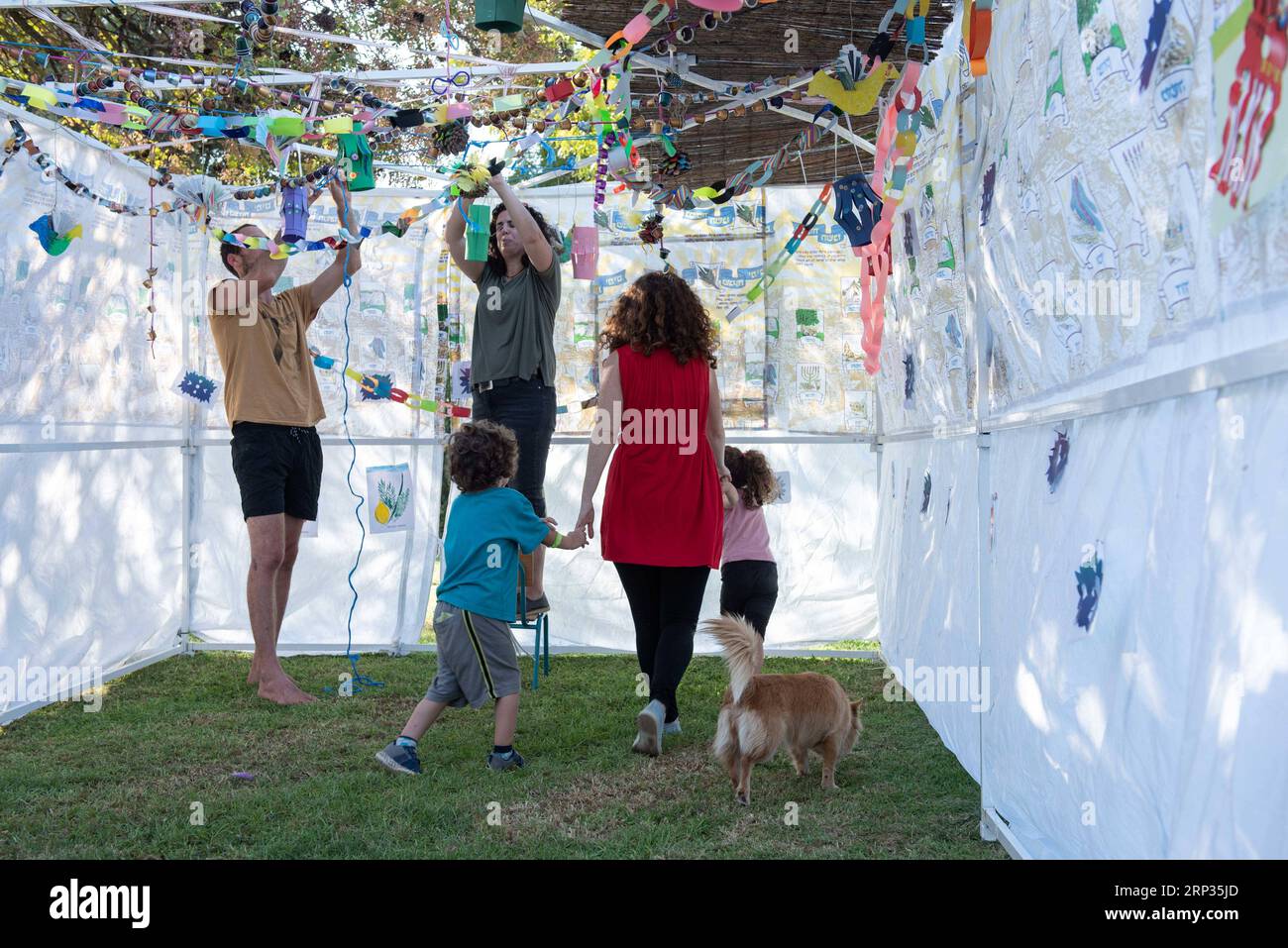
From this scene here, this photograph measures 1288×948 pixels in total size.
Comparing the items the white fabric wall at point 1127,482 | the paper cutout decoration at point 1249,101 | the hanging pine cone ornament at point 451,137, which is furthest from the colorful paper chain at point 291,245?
the paper cutout decoration at point 1249,101

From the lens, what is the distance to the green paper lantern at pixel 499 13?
3.06m

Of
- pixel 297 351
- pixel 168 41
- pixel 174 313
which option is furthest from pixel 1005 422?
pixel 168 41

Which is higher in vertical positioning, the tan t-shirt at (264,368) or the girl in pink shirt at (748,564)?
the tan t-shirt at (264,368)

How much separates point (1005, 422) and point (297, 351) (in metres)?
3.24

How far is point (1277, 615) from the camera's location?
4.78ft

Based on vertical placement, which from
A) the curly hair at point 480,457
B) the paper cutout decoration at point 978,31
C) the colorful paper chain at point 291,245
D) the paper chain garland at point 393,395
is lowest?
the curly hair at point 480,457

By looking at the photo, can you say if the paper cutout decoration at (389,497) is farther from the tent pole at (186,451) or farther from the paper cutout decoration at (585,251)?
the paper cutout decoration at (585,251)

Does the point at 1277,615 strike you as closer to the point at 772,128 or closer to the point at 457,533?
the point at 457,533

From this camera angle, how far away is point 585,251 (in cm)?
507

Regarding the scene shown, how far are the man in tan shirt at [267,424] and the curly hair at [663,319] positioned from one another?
163 cm

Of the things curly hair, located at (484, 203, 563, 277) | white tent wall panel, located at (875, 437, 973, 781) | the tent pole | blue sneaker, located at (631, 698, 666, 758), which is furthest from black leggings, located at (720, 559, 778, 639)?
the tent pole

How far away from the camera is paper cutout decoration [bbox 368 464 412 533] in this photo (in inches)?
247

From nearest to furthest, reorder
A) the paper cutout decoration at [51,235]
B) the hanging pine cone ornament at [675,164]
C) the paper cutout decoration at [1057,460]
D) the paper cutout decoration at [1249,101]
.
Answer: the paper cutout decoration at [1249,101] → the paper cutout decoration at [1057,460] → the paper cutout decoration at [51,235] → the hanging pine cone ornament at [675,164]

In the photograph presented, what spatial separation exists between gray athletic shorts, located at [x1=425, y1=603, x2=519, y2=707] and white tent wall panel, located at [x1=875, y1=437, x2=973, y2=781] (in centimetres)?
147
